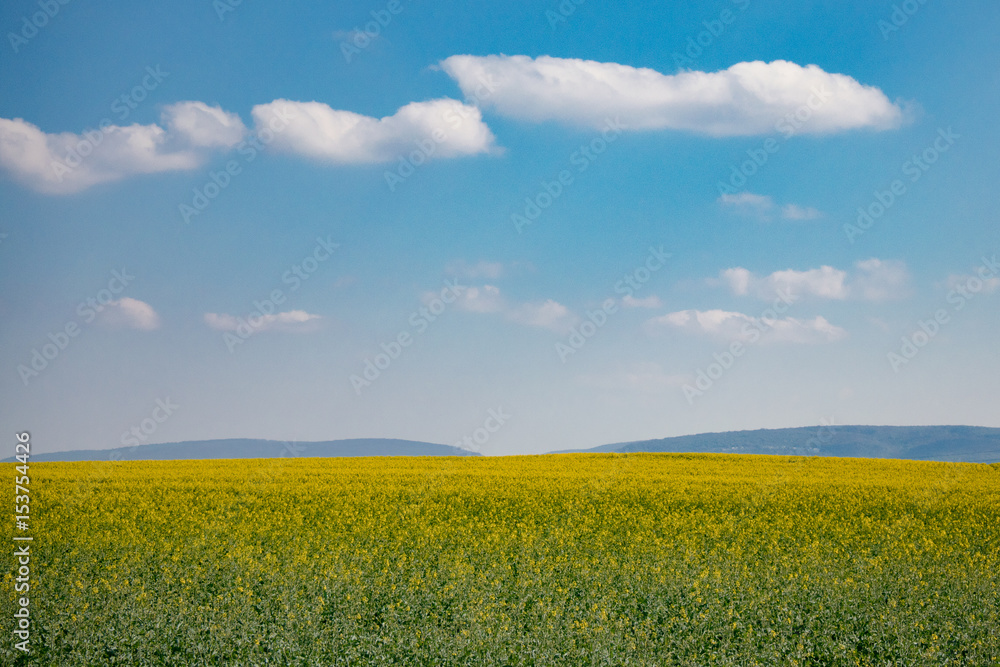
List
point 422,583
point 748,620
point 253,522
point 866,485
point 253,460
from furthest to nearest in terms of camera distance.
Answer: point 253,460
point 866,485
point 253,522
point 422,583
point 748,620

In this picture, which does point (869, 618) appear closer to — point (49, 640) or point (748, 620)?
point (748, 620)

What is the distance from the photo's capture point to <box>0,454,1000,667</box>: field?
9781mm

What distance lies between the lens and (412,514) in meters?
18.3

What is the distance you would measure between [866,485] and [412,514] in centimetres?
1699

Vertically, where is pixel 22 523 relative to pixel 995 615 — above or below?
above

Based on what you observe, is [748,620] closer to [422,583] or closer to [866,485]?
[422,583]

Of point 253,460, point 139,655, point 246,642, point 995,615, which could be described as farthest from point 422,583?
point 253,460

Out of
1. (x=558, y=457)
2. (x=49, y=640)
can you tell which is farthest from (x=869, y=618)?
(x=558, y=457)

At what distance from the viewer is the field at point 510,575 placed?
978 centimetres

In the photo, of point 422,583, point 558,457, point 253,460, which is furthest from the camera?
point 558,457

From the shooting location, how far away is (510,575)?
502 inches

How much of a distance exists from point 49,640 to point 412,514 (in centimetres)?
942

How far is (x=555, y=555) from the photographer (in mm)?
14312

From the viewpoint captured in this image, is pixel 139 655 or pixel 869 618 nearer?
pixel 139 655
